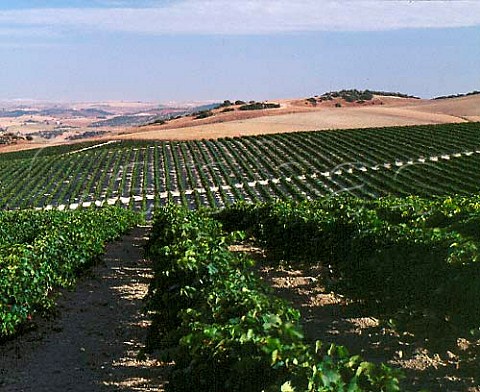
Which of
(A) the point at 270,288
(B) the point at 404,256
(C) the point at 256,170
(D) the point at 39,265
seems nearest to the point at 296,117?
(C) the point at 256,170

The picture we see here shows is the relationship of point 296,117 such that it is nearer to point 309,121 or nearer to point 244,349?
point 309,121

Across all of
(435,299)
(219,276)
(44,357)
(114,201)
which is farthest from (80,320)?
(114,201)

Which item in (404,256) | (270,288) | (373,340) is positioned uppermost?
(404,256)

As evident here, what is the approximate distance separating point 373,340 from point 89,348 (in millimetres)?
4358

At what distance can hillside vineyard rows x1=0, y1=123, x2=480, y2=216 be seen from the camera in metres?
36.2

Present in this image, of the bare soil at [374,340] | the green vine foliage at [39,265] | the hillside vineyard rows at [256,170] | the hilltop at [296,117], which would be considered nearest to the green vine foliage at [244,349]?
the bare soil at [374,340]

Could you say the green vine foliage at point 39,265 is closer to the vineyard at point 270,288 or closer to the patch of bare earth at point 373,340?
the vineyard at point 270,288

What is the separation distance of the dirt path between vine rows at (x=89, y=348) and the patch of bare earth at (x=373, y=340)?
2469 mm

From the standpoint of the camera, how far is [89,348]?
9.52m

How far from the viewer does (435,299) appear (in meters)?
7.92

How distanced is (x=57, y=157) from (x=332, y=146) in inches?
941

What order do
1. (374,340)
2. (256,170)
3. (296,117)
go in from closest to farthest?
1. (374,340)
2. (256,170)
3. (296,117)

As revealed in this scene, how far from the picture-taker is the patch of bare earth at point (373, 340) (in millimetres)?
7180

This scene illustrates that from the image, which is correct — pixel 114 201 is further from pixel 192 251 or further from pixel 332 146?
pixel 192 251
